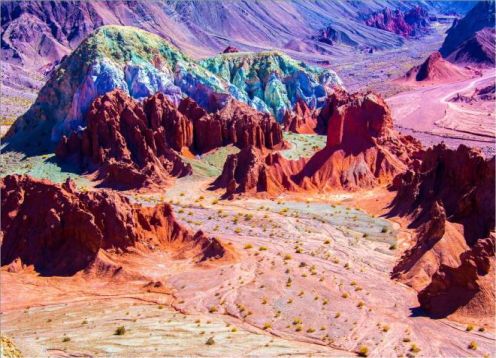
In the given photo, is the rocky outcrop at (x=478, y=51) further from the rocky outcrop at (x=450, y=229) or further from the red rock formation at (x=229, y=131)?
the rocky outcrop at (x=450, y=229)

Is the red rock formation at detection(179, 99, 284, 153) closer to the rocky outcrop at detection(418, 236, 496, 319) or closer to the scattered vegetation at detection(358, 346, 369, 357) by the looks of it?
the rocky outcrop at detection(418, 236, 496, 319)

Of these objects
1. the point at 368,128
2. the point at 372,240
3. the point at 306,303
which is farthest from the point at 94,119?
the point at 306,303

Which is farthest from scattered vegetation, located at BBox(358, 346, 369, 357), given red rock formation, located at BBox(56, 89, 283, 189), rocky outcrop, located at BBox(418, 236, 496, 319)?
red rock formation, located at BBox(56, 89, 283, 189)

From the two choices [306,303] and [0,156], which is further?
[0,156]

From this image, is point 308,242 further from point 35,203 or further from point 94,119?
point 94,119

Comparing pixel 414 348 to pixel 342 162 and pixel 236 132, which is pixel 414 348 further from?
pixel 236 132

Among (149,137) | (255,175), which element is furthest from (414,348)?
(149,137)
